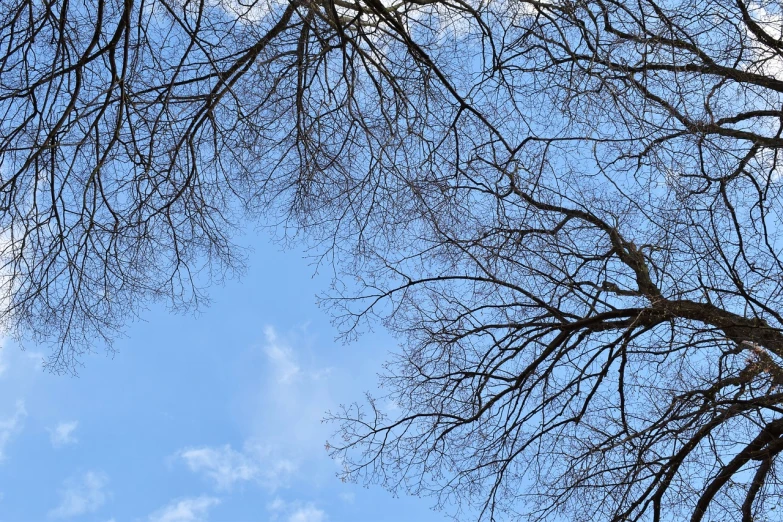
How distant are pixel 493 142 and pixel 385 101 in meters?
1.08

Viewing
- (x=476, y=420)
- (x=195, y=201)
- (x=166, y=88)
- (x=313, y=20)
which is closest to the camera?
(x=313, y=20)

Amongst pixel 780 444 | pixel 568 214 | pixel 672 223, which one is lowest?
pixel 780 444

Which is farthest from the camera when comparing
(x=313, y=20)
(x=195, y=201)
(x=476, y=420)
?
(x=476, y=420)

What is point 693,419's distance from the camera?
209 inches

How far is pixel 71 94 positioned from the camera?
529 centimetres

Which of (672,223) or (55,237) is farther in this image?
(672,223)

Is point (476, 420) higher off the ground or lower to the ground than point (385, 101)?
lower

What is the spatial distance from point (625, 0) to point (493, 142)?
1.60m

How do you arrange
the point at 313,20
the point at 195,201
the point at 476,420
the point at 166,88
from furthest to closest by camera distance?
the point at 476,420, the point at 195,201, the point at 166,88, the point at 313,20

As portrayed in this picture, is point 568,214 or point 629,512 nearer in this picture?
point 629,512

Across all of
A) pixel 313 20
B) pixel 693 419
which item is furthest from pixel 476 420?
pixel 313 20

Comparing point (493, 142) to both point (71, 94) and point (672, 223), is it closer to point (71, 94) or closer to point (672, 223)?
point (672, 223)

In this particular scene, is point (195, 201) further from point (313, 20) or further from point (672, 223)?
point (672, 223)

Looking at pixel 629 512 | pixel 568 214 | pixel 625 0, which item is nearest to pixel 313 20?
pixel 625 0
